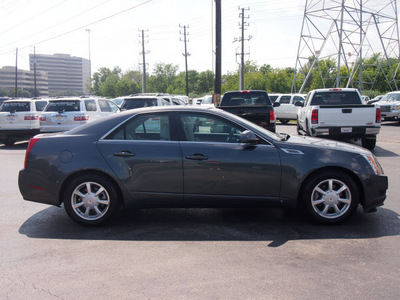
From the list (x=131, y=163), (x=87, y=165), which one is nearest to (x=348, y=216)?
(x=131, y=163)

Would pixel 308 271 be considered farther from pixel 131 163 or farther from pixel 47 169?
pixel 47 169

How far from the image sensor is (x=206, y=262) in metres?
3.93

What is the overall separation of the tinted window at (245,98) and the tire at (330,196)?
8.58 m

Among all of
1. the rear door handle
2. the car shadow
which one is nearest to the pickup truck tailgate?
the car shadow

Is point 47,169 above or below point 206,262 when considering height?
above

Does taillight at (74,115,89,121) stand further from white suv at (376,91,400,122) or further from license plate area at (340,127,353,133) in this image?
white suv at (376,91,400,122)

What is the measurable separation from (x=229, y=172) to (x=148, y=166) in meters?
1.02

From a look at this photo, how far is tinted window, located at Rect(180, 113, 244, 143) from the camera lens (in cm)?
508

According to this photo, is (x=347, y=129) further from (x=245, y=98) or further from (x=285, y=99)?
(x=285, y=99)

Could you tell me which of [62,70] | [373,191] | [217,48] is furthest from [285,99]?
[62,70]

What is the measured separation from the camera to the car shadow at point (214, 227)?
469 cm

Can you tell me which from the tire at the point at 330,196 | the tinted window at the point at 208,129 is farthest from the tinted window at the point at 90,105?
the tire at the point at 330,196

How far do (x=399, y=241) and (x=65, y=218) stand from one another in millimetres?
4269

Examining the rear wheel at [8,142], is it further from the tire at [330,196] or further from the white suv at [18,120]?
the tire at [330,196]
